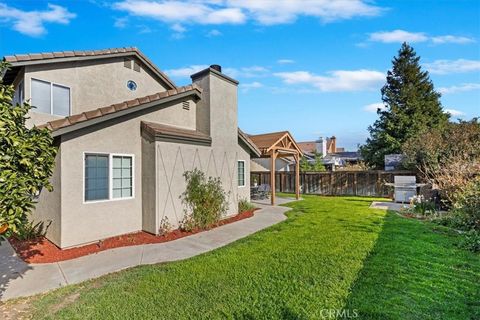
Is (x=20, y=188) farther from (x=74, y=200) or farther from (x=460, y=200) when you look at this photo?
(x=460, y=200)

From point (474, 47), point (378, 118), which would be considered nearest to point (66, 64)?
point (474, 47)

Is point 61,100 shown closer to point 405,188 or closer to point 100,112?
point 100,112


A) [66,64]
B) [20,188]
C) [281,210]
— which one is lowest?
[281,210]

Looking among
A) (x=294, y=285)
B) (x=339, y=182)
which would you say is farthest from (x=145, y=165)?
(x=339, y=182)

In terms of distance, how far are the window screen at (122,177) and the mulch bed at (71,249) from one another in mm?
1325

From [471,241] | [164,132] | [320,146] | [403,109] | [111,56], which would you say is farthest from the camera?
[320,146]

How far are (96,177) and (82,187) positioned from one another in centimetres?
48

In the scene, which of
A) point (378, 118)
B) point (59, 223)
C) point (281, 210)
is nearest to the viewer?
→ point (59, 223)

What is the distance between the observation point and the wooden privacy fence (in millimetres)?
18984

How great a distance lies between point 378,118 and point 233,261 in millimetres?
25288

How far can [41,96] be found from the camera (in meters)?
8.96

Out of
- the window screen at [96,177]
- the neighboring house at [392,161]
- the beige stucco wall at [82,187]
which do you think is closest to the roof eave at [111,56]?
the beige stucco wall at [82,187]

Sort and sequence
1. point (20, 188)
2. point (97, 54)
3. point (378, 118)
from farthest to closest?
1. point (378, 118)
2. point (97, 54)
3. point (20, 188)

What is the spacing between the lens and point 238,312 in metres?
3.87
